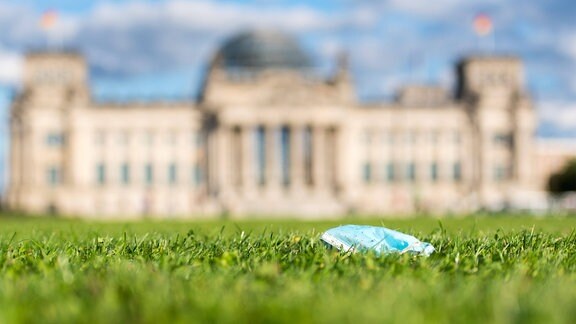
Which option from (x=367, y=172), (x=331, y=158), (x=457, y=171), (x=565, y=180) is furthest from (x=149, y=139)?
(x=565, y=180)

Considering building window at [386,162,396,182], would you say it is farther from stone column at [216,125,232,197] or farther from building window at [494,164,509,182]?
stone column at [216,125,232,197]

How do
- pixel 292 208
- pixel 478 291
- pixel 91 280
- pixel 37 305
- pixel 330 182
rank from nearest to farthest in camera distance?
pixel 37 305
pixel 478 291
pixel 91 280
pixel 292 208
pixel 330 182

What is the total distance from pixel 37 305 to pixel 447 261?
4876 millimetres

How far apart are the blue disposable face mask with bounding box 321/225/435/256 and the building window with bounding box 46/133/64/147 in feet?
357

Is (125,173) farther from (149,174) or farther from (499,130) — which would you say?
(499,130)

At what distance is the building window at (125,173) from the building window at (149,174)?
2.00 m

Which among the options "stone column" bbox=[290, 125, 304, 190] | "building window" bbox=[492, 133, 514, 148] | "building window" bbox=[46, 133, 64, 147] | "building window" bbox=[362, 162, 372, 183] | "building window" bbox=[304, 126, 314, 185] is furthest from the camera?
"building window" bbox=[492, 133, 514, 148]

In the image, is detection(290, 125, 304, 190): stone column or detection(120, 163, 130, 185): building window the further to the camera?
detection(120, 163, 130, 185): building window

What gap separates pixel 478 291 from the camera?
8312 mm

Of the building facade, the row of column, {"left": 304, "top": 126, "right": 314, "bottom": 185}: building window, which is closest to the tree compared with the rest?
the building facade

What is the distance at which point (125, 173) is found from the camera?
11781 cm

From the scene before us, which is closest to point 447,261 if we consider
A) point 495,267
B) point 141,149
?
point 495,267

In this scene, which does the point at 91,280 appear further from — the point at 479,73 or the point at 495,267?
the point at 479,73

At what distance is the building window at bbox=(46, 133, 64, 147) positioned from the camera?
387 ft
